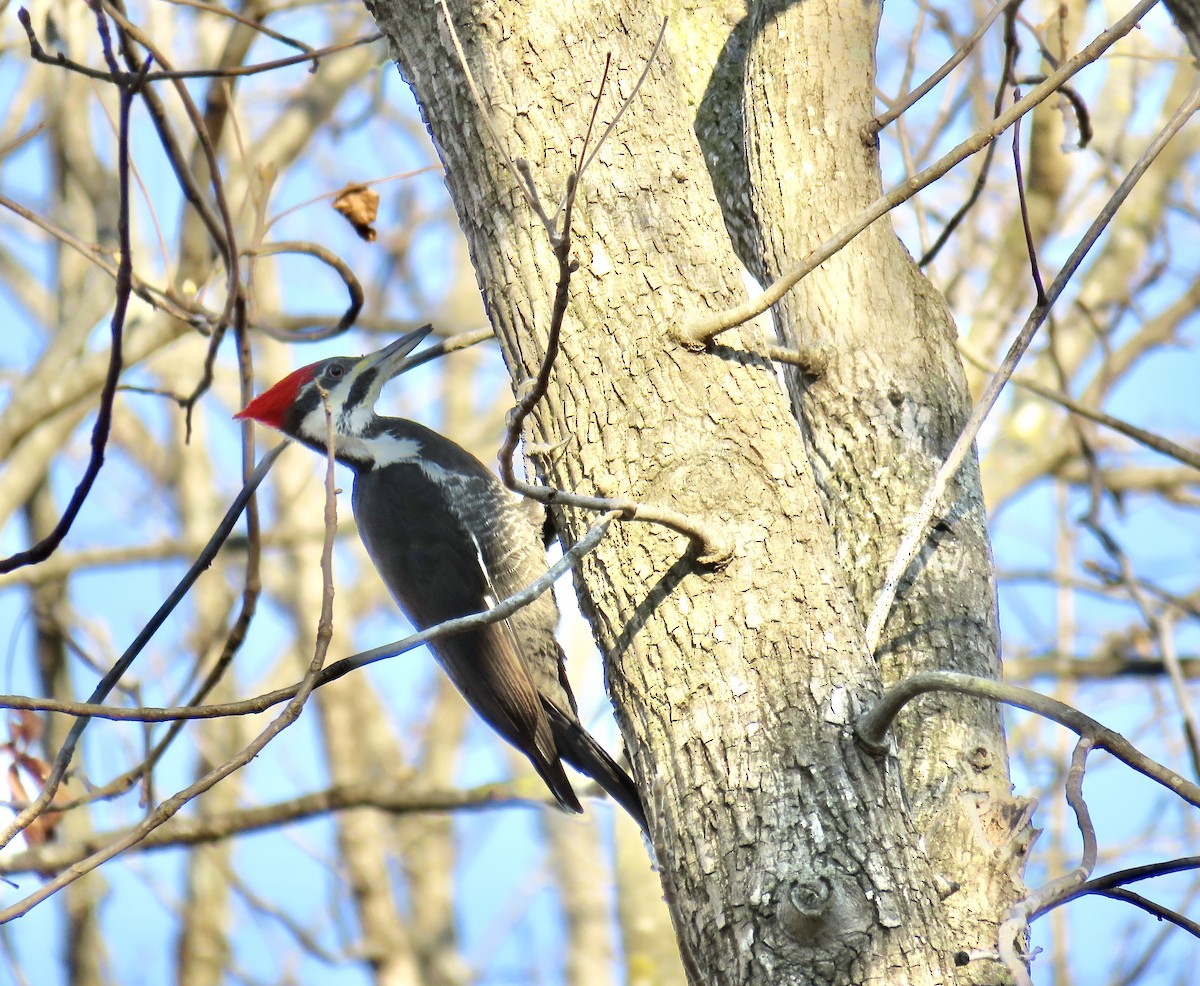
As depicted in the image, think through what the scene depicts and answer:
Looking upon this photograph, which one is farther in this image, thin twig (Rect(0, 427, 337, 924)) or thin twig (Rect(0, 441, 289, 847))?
thin twig (Rect(0, 441, 289, 847))

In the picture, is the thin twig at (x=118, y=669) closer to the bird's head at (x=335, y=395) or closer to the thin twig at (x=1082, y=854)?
the thin twig at (x=1082, y=854)

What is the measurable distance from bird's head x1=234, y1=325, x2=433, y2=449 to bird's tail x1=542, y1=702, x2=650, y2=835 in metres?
1.11

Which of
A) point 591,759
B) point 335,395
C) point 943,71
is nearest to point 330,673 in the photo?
point 943,71

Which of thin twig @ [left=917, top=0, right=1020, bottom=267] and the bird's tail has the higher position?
thin twig @ [left=917, top=0, right=1020, bottom=267]

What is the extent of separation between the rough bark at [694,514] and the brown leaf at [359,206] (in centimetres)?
108

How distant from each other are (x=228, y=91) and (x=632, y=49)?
192 cm

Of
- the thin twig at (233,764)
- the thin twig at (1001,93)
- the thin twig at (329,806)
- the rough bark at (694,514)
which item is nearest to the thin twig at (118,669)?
the thin twig at (233,764)

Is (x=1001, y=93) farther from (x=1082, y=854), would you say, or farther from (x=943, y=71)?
(x=1082, y=854)

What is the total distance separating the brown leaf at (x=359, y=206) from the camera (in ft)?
10.3

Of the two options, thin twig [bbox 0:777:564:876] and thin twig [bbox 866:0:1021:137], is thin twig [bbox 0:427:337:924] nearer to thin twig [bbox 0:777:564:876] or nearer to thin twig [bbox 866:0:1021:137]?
thin twig [bbox 866:0:1021:137]

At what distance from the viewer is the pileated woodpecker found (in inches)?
133

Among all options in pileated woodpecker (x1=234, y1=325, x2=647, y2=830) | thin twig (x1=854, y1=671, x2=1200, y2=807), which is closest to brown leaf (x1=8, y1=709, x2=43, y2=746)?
pileated woodpecker (x1=234, y1=325, x2=647, y2=830)

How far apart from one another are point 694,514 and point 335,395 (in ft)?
7.47

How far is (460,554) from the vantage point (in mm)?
3523
